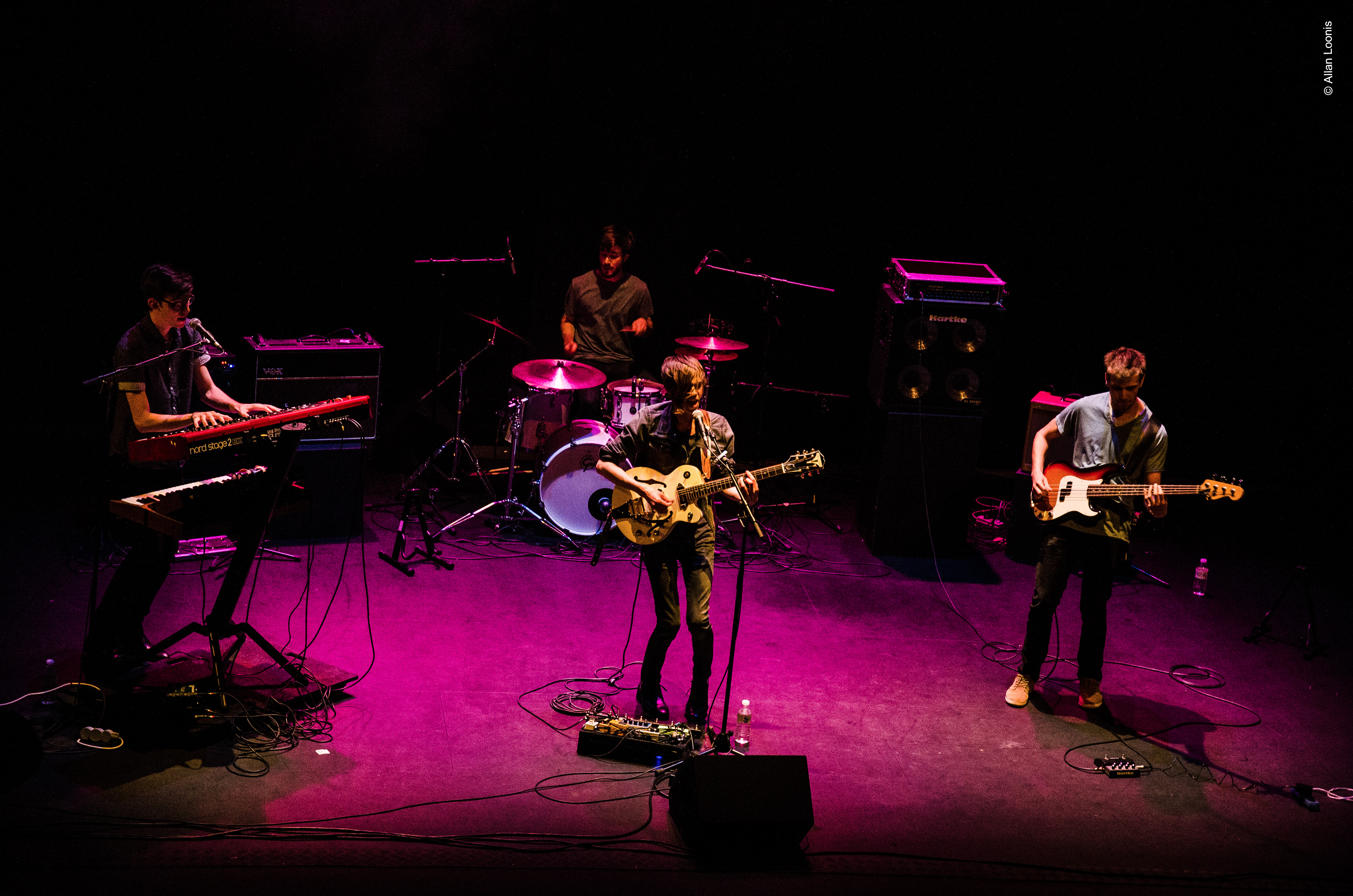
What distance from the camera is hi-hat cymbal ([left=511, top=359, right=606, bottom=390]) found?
25.5 feet

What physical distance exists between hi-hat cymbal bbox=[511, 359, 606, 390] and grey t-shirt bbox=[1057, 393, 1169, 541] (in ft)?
10.6

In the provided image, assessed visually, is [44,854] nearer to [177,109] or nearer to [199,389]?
[199,389]

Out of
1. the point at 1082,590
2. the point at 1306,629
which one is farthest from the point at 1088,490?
the point at 1306,629

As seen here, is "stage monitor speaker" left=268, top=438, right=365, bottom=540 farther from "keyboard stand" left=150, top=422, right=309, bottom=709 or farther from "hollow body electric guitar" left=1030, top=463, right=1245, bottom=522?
"hollow body electric guitar" left=1030, top=463, right=1245, bottom=522

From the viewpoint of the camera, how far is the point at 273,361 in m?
7.41

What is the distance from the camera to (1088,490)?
569 centimetres

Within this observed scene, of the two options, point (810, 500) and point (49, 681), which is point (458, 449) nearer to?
point (810, 500)

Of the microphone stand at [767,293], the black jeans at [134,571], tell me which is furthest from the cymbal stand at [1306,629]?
the black jeans at [134,571]

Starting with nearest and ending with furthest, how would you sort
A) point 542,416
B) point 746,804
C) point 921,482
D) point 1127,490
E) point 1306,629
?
point 746,804 → point 1127,490 → point 1306,629 → point 921,482 → point 542,416

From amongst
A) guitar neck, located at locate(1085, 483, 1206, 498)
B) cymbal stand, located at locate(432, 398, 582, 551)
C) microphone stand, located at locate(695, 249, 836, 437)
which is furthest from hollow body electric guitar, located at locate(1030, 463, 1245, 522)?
cymbal stand, located at locate(432, 398, 582, 551)

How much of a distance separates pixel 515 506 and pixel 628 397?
115 cm

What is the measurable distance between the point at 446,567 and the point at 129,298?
3658 mm

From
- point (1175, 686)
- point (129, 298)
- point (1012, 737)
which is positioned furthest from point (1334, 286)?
point (129, 298)

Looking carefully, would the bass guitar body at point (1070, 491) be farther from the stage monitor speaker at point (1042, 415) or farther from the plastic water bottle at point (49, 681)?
the plastic water bottle at point (49, 681)
